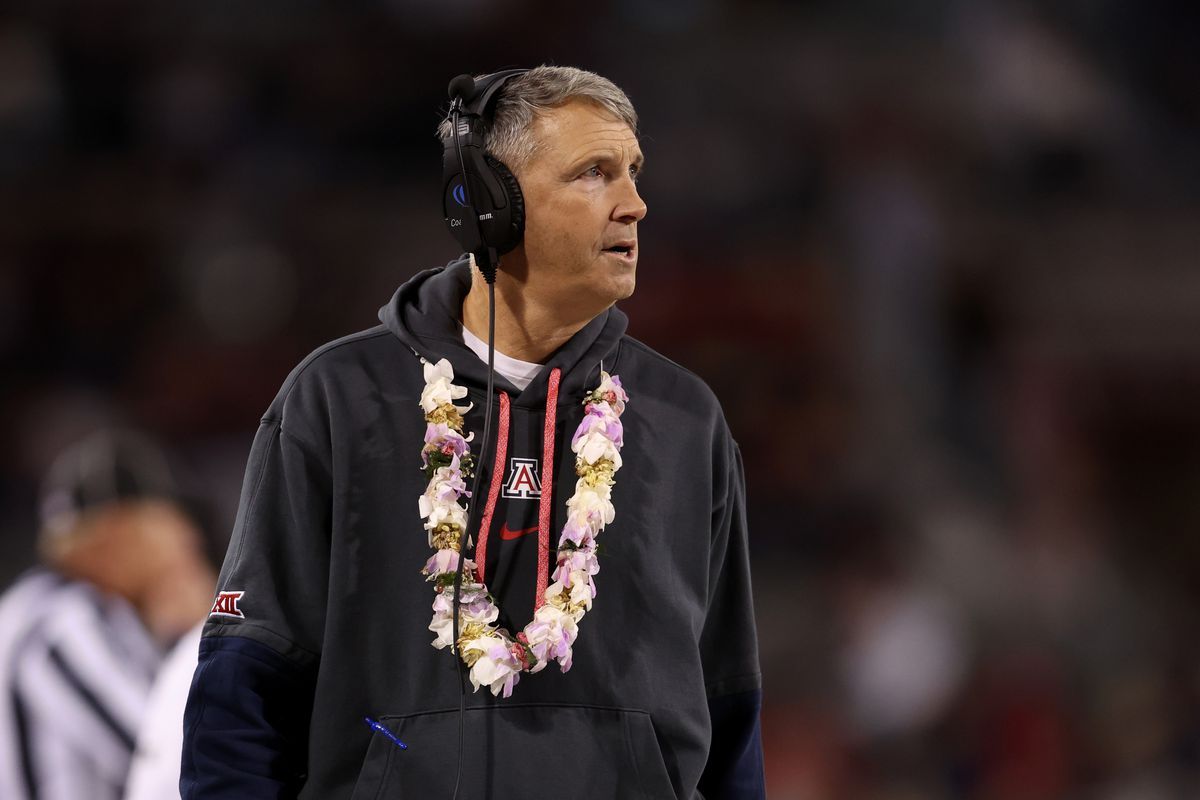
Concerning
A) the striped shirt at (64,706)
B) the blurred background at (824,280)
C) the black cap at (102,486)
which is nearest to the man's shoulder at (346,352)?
the striped shirt at (64,706)

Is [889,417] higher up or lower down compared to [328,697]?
lower down

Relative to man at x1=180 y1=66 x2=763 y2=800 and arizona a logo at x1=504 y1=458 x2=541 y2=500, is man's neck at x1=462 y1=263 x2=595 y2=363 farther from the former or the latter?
arizona a logo at x1=504 y1=458 x2=541 y2=500

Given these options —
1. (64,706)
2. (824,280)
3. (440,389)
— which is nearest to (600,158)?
(440,389)

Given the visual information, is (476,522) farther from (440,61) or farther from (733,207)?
(440,61)

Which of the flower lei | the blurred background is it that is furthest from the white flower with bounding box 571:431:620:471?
the blurred background

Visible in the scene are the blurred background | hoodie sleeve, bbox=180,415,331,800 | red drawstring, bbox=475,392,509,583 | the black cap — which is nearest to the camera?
hoodie sleeve, bbox=180,415,331,800

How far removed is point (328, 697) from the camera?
176 cm

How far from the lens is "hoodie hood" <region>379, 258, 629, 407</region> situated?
192cm

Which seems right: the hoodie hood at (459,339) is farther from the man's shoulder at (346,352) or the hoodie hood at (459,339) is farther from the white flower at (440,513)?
the white flower at (440,513)

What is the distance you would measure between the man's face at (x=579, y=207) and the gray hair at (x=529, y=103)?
1cm

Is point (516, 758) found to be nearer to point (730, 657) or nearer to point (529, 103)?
point (730, 657)

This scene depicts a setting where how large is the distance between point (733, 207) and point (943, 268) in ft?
3.12

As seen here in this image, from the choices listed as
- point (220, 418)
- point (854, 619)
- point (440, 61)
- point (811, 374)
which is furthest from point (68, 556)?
point (440, 61)

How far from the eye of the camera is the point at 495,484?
1876mm
